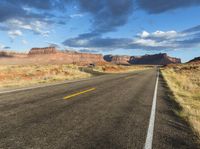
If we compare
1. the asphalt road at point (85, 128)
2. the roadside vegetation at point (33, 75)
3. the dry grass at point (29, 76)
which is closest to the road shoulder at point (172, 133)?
the asphalt road at point (85, 128)

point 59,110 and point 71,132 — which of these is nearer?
point 71,132

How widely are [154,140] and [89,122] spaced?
70.7 inches

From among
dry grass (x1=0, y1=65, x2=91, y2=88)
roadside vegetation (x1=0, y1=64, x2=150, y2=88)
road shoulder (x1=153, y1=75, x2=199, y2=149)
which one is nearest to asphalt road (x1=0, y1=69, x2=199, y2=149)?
road shoulder (x1=153, y1=75, x2=199, y2=149)

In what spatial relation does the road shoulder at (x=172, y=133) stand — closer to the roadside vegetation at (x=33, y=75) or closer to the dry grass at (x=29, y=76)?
the roadside vegetation at (x=33, y=75)

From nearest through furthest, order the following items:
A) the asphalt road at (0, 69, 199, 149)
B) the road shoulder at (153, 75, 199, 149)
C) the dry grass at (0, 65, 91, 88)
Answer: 1. the asphalt road at (0, 69, 199, 149)
2. the road shoulder at (153, 75, 199, 149)
3. the dry grass at (0, 65, 91, 88)

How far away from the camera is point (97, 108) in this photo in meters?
7.53

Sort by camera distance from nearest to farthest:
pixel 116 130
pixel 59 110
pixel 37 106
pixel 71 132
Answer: pixel 71 132 < pixel 116 130 < pixel 59 110 < pixel 37 106

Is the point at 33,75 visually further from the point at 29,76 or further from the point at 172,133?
the point at 172,133

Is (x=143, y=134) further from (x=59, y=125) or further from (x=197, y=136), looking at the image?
(x=59, y=125)

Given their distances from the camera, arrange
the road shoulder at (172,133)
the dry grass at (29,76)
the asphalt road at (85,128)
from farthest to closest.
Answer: the dry grass at (29,76), the road shoulder at (172,133), the asphalt road at (85,128)

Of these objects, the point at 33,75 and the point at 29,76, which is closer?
the point at 29,76

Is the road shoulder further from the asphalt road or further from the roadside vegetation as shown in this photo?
the roadside vegetation

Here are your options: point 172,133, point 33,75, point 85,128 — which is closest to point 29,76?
point 33,75

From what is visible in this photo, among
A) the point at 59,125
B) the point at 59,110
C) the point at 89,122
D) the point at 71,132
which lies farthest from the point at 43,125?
the point at 59,110
